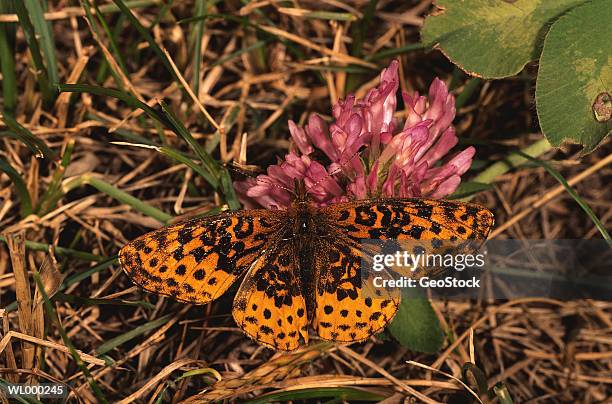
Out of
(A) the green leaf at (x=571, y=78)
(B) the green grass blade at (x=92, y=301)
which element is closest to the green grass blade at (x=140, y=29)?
(B) the green grass blade at (x=92, y=301)

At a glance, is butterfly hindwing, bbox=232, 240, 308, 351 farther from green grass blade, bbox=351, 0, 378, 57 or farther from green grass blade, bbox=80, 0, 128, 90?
green grass blade, bbox=351, 0, 378, 57

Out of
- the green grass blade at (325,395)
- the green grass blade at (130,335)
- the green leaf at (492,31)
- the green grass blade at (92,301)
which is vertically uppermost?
the green leaf at (492,31)

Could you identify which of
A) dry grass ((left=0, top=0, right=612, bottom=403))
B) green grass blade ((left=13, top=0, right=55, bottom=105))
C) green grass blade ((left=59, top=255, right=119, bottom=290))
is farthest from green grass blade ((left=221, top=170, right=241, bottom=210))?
green grass blade ((left=13, top=0, right=55, bottom=105))

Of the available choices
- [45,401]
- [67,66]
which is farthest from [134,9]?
[45,401]

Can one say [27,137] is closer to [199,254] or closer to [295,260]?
[199,254]

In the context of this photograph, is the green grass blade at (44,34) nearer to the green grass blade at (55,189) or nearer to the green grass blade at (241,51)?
the green grass blade at (55,189)

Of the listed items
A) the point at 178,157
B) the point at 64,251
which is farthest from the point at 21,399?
the point at 178,157

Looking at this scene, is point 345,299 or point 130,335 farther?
point 130,335
